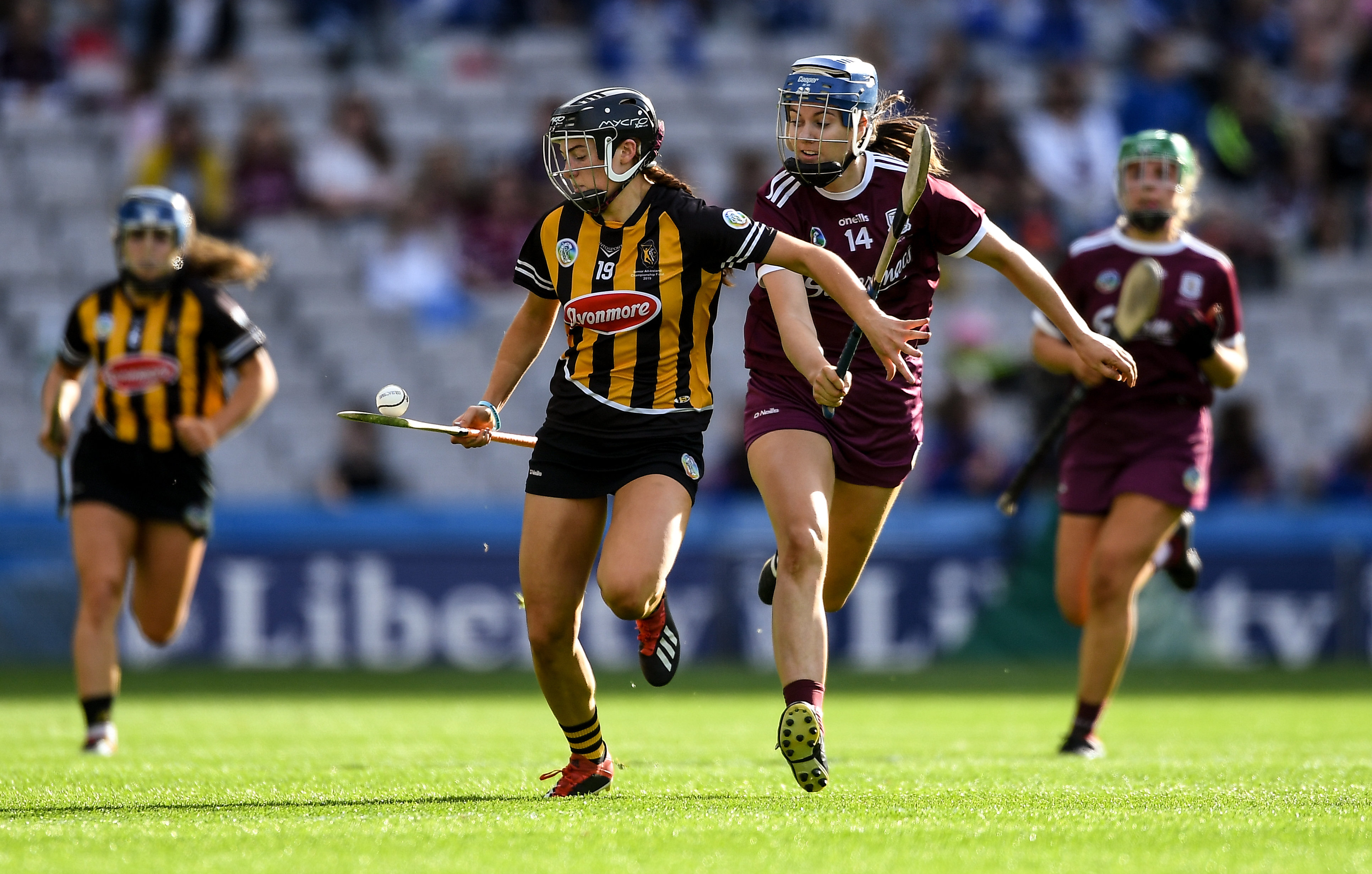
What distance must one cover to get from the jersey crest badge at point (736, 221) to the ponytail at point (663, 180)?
0.84 feet

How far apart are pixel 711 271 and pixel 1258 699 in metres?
5.87

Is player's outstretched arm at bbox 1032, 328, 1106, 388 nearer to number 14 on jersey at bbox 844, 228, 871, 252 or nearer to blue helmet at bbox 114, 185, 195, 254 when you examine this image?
number 14 on jersey at bbox 844, 228, 871, 252

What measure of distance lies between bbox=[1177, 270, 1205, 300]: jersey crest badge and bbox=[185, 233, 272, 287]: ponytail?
399cm

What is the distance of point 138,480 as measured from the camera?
772 cm

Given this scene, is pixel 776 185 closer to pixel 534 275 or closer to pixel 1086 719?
pixel 534 275

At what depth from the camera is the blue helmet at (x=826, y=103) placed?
571cm

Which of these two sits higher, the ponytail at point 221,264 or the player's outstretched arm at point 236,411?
the ponytail at point 221,264

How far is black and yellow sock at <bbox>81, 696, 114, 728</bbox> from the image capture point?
292 inches

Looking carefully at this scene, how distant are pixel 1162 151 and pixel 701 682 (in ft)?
17.6

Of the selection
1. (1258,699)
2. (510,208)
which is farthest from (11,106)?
(1258,699)

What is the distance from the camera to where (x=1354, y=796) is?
17.8 feet

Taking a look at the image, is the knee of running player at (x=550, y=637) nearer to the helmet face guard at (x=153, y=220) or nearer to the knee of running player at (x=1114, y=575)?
the knee of running player at (x=1114, y=575)

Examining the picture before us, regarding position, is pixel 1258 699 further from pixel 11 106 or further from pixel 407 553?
pixel 11 106

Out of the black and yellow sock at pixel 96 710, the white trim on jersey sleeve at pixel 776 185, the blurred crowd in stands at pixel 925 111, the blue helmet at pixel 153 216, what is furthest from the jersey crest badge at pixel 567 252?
the blurred crowd in stands at pixel 925 111
